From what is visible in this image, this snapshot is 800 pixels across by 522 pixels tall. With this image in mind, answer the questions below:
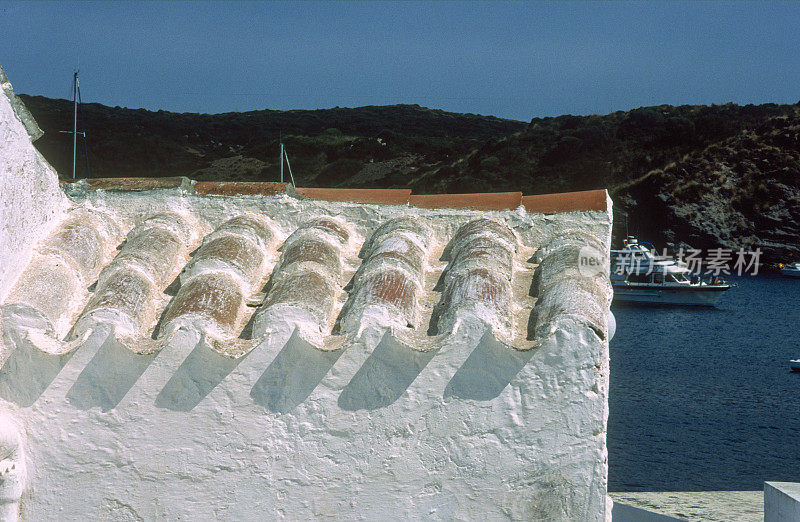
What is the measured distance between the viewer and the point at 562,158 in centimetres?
5378

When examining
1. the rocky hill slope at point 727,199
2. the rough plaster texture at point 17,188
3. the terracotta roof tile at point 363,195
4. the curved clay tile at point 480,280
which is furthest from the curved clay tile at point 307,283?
the rocky hill slope at point 727,199

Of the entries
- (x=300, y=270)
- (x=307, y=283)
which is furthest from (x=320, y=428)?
(x=300, y=270)

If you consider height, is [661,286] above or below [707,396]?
above

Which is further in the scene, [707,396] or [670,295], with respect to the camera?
[670,295]

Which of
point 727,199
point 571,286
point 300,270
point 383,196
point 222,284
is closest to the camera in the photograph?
point 571,286

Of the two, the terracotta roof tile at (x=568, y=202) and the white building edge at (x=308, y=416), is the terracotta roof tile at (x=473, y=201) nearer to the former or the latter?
the terracotta roof tile at (x=568, y=202)

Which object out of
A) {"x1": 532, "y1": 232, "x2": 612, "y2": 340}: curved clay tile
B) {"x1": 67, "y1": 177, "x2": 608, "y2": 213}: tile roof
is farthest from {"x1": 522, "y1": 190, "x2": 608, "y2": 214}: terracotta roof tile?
{"x1": 532, "y1": 232, "x2": 612, "y2": 340}: curved clay tile

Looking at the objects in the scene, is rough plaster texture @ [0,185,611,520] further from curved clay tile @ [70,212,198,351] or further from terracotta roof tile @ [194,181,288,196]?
terracotta roof tile @ [194,181,288,196]

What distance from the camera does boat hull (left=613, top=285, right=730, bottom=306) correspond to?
1647 inches

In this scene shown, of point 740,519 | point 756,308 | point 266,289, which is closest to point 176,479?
point 266,289

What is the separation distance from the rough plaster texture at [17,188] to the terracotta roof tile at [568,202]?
96.0 inches

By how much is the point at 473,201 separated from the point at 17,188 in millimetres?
2358

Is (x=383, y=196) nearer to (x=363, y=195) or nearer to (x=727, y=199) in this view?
(x=363, y=195)

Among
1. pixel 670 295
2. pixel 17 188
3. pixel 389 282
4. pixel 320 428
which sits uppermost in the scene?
pixel 670 295
